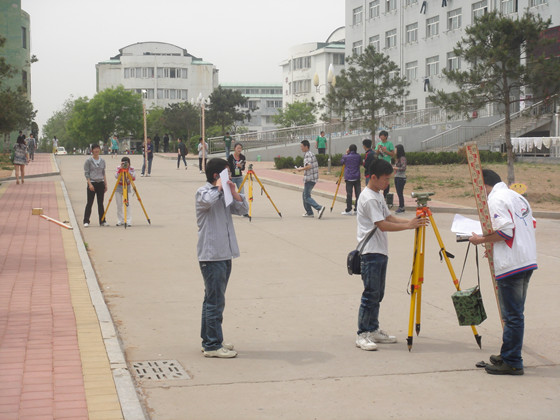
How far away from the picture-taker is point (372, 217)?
712cm

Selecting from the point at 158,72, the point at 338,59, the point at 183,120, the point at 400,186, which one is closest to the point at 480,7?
the point at 183,120

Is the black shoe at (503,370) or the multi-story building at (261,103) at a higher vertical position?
the multi-story building at (261,103)

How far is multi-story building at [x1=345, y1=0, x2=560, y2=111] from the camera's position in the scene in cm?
5516

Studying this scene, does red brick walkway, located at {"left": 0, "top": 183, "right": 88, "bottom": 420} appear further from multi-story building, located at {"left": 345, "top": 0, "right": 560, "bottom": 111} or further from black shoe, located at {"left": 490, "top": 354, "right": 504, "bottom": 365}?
multi-story building, located at {"left": 345, "top": 0, "right": 560, "bottom": 111}

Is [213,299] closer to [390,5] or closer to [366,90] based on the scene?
[366,90]

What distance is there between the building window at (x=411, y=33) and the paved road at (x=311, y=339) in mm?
49721

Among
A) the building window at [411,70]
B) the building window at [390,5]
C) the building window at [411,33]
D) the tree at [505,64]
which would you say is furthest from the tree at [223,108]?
the tree at [505,64]

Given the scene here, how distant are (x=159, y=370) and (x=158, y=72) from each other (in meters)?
123

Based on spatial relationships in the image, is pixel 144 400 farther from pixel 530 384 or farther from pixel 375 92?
pixel 375 92

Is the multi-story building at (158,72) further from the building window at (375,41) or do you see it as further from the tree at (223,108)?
the building window at (375,41)

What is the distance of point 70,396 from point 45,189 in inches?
896

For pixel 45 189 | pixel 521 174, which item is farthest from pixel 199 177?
pixel 521 174

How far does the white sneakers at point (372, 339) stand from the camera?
23.4ft

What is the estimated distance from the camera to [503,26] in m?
24.3
